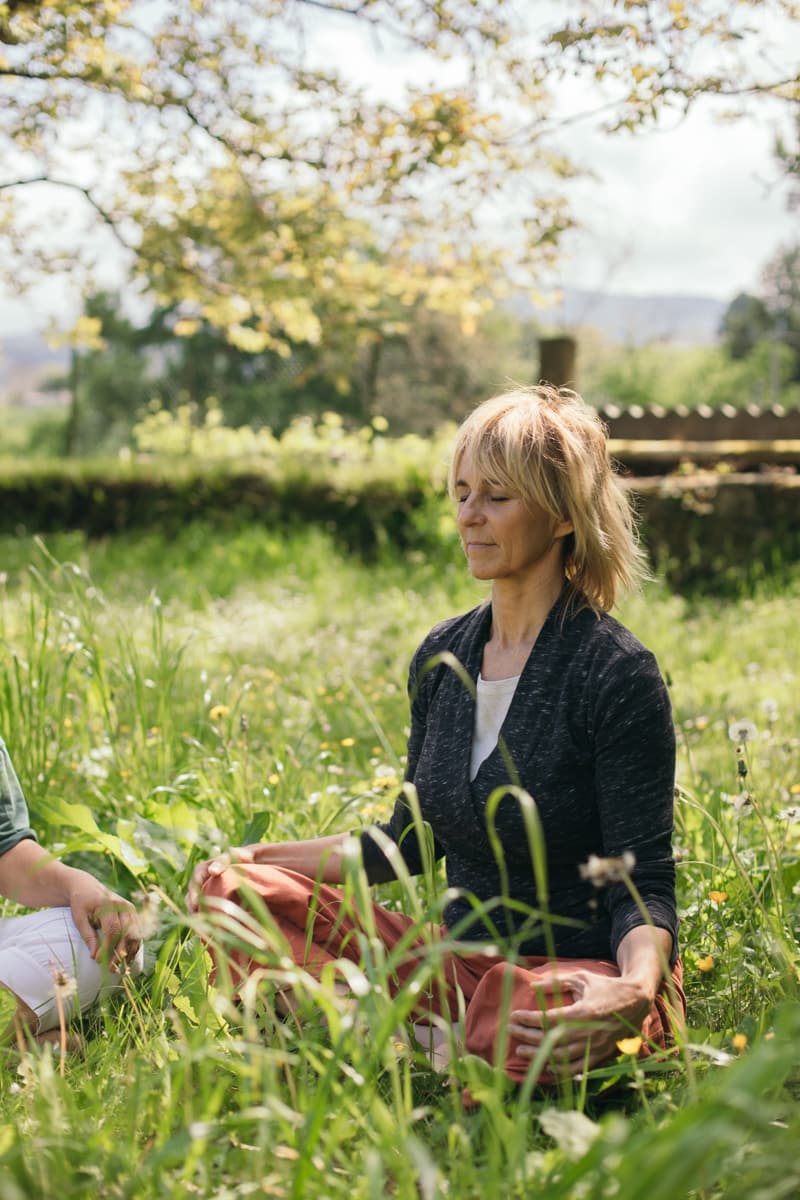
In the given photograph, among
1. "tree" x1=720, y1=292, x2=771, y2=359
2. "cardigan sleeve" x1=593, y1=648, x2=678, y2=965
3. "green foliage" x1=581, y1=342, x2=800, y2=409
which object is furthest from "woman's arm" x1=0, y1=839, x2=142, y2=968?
"tree" x1=720, y1=292, x2=771, y2=359

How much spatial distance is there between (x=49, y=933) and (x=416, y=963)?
708 mm

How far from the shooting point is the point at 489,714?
222 centimetres

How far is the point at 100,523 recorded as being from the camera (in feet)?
34.2

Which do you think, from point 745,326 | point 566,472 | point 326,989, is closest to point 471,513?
point 566,472

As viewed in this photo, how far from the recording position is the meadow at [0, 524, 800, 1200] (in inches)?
51.9

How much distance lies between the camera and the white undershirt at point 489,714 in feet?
7.15

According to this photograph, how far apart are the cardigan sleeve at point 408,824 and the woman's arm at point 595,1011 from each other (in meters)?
0.50

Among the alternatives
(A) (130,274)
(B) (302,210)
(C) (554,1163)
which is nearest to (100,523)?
(A) (130,274)

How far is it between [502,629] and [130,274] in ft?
23.4

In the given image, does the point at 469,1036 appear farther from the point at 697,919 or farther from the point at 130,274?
the point at 130,274

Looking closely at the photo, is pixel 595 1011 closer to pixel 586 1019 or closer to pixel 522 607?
pixel 586 1019

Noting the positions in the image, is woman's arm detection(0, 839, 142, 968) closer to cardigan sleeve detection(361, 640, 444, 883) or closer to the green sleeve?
the green sleeve

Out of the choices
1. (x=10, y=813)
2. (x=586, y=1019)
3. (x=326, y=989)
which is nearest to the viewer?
(x=326, y=989)

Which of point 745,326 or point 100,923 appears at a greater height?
point 745,326
